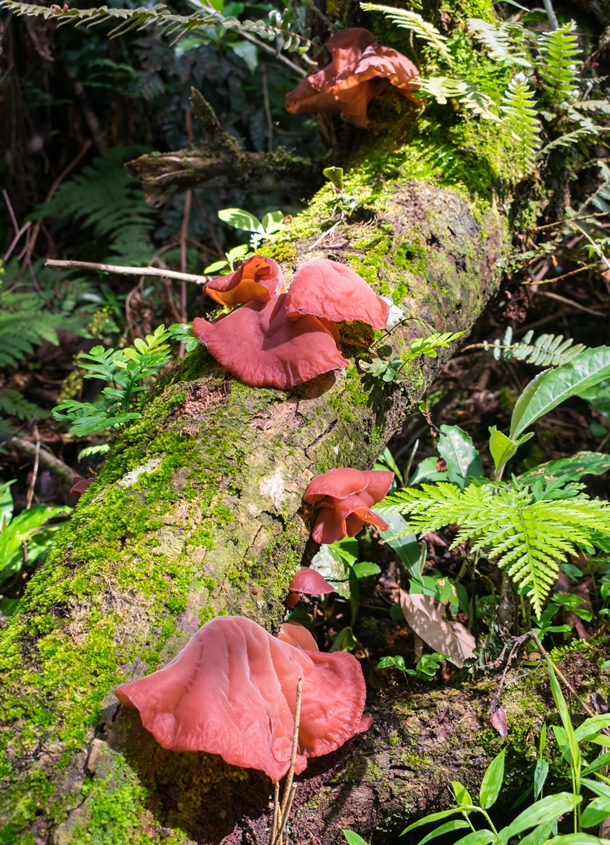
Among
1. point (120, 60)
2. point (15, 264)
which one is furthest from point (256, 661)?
point (120, 60)

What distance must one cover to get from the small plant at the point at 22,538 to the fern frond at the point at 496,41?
125 inches

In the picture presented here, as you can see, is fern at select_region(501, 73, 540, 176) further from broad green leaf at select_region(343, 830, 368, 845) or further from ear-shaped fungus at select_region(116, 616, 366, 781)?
broad green leaf at select_region(343, 830, 368, 845)

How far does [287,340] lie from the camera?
2.27 m

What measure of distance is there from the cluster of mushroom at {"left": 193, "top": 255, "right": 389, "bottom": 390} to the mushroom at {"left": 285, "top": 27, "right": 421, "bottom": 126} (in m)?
1.34

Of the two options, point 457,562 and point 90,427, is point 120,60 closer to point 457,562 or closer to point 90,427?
point 90,427

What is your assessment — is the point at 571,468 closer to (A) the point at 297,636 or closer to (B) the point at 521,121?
(A) the point at 297,636

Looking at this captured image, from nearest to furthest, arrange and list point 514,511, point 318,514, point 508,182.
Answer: point 514,511 → point 318,514 → point 508,182

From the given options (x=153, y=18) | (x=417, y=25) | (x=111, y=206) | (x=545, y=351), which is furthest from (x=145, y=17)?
(x=111, y=206)

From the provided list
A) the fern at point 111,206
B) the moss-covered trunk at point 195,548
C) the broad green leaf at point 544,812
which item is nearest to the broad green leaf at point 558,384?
the moss-covered trunk at point 195,548

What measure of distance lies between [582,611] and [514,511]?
25.0 inches

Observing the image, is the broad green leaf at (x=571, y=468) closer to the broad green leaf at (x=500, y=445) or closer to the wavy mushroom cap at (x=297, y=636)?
the broad green leaf at (x=500, y=445)

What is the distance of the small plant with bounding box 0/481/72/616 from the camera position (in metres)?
3.12

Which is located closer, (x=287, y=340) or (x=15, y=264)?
(x=287, y=340)

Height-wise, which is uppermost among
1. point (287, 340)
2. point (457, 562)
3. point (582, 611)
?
point (287, 340)
